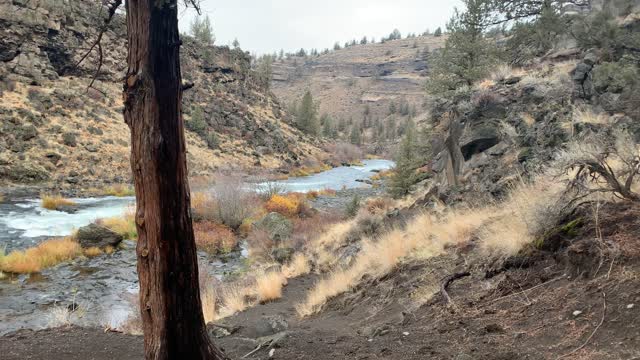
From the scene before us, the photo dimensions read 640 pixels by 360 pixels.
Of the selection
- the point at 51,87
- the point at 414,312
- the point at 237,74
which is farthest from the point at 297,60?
the point at 414,312

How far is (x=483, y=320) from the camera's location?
459cm

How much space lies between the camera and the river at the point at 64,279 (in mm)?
10500

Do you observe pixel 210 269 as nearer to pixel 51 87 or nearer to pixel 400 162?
pixel 400 162

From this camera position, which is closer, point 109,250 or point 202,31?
point 109,250

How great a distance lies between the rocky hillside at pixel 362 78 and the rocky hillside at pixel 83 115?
290ft

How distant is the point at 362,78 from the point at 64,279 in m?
166

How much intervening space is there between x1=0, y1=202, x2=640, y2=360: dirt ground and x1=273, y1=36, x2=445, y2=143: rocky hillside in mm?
133321

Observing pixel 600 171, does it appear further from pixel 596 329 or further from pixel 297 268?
pixel 297 268

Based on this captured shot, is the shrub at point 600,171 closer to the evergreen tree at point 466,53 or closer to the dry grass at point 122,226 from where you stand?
the evergreen tree at point 466,53

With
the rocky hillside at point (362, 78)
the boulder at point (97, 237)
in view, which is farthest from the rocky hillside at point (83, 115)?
the rocky hillside at point (362, 78)

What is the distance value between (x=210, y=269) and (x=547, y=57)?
530 inches

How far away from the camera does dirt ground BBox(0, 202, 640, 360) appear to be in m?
3.57

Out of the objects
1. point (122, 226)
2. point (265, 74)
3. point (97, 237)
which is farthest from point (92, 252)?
point (265, 74)

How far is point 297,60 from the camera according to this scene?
654 ft
